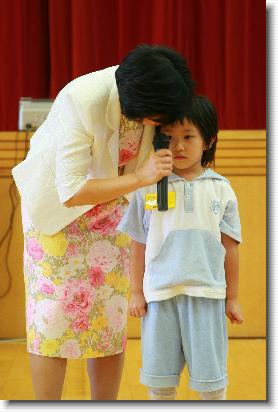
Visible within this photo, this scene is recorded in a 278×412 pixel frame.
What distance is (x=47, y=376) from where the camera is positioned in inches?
62.5

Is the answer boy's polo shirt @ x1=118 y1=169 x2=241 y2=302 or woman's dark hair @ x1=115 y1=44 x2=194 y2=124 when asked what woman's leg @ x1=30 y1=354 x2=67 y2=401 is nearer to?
boy's polo shirt @ x1=118 y1=169 x2=241 y2=302

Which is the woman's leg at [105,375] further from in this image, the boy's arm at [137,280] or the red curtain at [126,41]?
the red curtain at [126,41]

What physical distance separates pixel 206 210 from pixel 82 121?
1.09 ft

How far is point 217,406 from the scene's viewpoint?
4.95ft

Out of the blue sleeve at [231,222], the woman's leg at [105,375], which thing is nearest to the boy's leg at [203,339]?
the blue sleeve at [231,222]

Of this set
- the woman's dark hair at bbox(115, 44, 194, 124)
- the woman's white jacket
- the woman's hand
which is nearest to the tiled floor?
the woman's white jacket

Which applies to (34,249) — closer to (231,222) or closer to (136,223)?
(136,223)

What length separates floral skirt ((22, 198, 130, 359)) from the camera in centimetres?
157

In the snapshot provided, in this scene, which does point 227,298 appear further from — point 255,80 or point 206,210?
point 255,80

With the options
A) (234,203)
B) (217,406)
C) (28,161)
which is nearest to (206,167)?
(234,203)

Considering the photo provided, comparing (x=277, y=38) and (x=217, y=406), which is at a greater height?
(x=277, y=38)

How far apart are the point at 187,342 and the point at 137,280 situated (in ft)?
0.58

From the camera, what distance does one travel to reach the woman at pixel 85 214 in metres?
1.39

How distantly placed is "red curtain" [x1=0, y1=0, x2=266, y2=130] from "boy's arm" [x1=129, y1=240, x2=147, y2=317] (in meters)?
1.49
